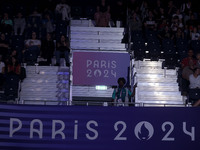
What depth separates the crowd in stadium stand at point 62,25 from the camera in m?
14.9

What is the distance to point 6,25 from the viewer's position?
53.6 ft

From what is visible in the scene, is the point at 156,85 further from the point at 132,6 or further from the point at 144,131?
the point at 144,131

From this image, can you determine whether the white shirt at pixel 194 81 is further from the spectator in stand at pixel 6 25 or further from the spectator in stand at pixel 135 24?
the spectator in stand at pixel 6 25

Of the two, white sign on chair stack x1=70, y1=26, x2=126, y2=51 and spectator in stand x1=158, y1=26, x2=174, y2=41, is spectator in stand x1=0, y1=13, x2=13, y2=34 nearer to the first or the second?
white sign on chair stack x1=70, y1=26, x2=126, y2=51

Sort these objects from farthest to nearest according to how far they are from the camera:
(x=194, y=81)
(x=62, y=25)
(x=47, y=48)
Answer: (x=62, y=25) < (x=47, y=48) < (x=194, y=81)

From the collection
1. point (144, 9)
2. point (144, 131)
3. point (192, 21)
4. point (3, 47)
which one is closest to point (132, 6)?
point (144, 9)

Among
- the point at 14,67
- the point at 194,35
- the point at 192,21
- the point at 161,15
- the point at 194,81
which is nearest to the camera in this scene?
the point at 194,81

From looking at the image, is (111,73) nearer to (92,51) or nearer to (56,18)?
(92,51)

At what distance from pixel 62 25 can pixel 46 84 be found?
3.23 meters

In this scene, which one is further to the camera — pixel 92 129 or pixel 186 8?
pixel 186 8

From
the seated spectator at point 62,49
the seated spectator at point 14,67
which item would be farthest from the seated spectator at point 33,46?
the seated spectator at point 14,67

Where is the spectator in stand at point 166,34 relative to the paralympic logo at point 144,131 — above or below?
above

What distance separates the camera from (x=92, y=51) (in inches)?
584

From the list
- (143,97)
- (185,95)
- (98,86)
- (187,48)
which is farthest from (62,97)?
(187,48)
